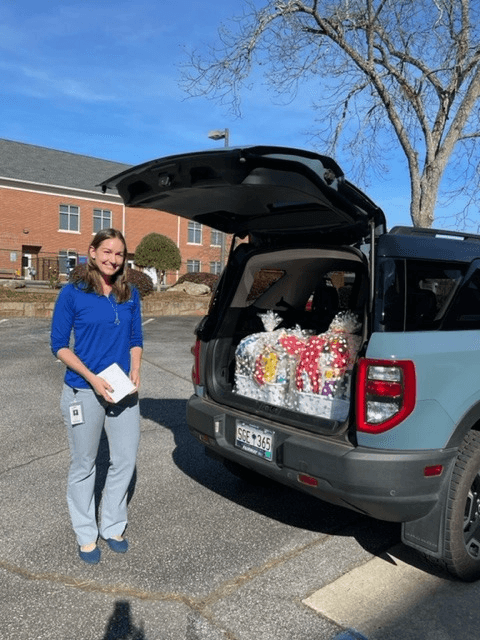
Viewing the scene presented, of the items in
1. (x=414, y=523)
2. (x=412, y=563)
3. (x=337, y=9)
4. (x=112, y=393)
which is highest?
(x=337, y=9)

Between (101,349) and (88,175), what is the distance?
41066 millimetres

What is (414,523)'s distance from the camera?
2.98 m

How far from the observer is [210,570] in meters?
3.16

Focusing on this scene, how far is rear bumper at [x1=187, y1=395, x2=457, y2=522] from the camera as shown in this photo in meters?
2.80

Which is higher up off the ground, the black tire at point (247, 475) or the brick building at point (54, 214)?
the brick building at point (54, 214)

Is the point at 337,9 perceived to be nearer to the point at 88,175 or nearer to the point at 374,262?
the point at 374,262

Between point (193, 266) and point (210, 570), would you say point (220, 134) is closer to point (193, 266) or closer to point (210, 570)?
point (210, 570)

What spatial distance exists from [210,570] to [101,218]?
1567 inches

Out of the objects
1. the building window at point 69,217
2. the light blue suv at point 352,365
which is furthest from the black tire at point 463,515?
the building window at point 69,217

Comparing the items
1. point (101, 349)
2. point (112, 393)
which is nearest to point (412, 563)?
point (112, 393)

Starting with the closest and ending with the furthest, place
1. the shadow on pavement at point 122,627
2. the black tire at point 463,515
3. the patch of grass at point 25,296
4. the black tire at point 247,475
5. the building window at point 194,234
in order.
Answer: the shadow on pavement at point 122,627, the black tire at point 463,515, the black tire at point 247,475, the patch of grass at point 25,296, the building window at point 194,234

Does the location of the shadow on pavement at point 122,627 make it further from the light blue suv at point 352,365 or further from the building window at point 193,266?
the building window at point 193,266

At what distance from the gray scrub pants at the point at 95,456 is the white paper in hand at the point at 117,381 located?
0.42 ft

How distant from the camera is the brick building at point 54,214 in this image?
36500mm
